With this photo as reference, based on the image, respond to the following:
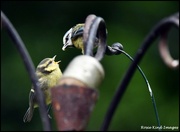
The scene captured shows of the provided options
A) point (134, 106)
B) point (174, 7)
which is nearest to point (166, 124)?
point (134, 106)

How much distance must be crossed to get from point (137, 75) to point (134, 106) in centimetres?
23

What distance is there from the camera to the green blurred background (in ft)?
14.7

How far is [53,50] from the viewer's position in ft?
15.2

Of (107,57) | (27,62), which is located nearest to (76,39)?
(27,62)

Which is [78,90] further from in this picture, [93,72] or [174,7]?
[174,7]

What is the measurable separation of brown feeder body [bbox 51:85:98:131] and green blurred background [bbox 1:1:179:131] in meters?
3.12

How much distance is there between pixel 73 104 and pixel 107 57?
133 inches

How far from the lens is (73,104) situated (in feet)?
3.84

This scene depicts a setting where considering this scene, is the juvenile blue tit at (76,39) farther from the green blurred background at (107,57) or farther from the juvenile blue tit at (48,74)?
the green blurred background at (107,57)

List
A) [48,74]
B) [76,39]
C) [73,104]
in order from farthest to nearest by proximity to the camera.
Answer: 1. [48,74]
2. [76,39]
3. [73,104]

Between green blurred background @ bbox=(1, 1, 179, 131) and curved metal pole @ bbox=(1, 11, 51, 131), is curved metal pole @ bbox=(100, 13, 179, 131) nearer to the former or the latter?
curved metal pole @ bbox=(1, 11, 51, 131)

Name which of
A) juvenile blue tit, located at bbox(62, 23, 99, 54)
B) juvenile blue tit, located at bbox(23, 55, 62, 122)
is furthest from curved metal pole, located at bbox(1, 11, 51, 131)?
juvenile blue tit, located at bbox(23, 55, 62, 122)

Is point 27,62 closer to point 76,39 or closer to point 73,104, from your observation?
point 73,104

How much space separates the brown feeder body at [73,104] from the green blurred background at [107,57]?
123 inches
